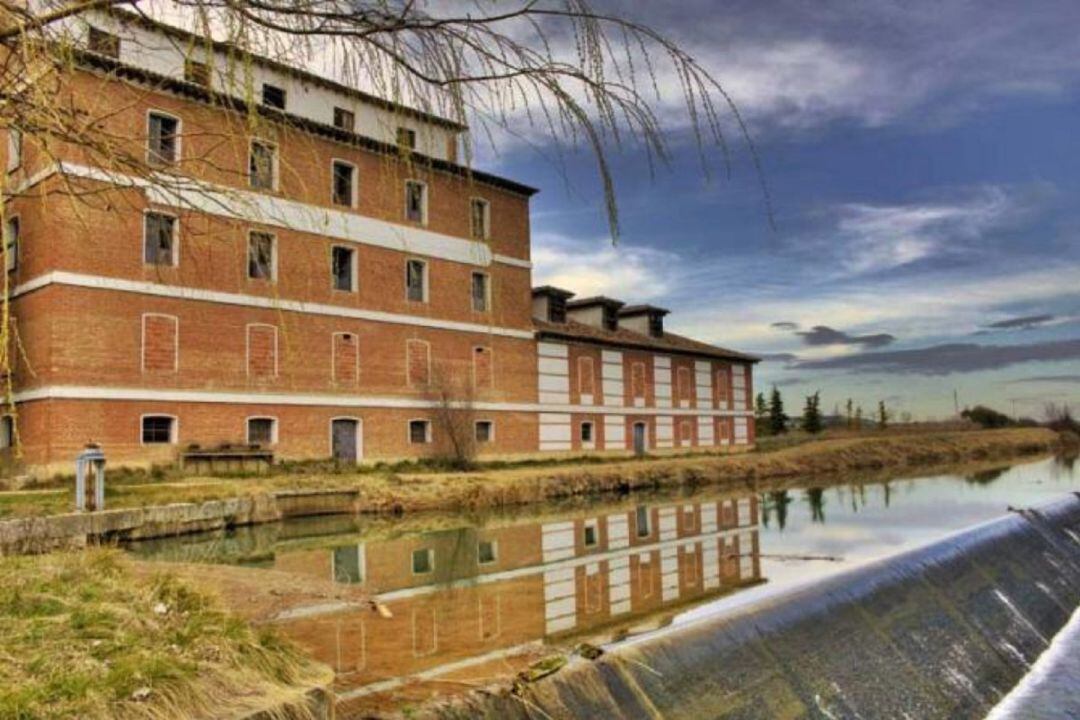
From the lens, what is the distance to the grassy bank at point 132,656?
116 inches

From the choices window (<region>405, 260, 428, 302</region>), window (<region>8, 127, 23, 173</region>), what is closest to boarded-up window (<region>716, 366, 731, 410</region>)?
window (<region>405, 260, 428, 302</region>)

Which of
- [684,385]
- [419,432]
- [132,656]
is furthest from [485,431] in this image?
[132,656]

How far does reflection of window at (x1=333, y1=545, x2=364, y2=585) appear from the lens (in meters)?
9.94

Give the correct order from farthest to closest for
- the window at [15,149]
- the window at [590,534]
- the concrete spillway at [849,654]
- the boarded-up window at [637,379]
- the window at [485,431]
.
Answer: the boarded-up window at [637,379] → the window at [485,431] → the window at [590,534] → the concrete spillway at [849,654] → the window at [15,149]

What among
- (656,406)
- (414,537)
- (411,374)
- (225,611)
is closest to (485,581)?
(414,537)

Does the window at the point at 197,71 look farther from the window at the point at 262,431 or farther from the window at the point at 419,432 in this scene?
the window at the point at 419,432

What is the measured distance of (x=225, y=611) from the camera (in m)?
4.53

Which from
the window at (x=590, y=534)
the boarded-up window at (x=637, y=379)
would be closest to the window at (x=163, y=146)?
the window at (x=590, y=534)

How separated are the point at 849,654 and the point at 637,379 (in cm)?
2552

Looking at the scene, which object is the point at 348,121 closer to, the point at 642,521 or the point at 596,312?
the point at 642,521

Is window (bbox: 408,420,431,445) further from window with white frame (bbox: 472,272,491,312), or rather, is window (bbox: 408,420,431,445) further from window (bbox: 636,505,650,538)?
window (bbox: 636,505,650,538)

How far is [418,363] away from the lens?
24500 millimetres

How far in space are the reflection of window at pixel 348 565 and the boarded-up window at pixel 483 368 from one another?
521 inches

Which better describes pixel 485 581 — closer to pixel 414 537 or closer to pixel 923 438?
pixel 414 537
